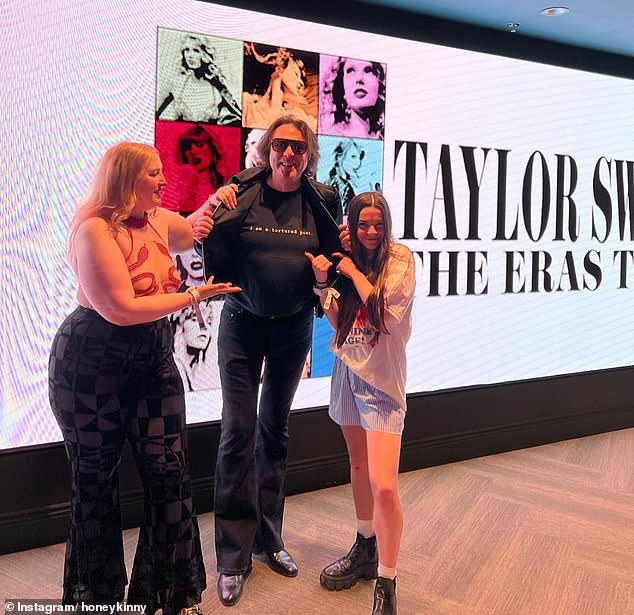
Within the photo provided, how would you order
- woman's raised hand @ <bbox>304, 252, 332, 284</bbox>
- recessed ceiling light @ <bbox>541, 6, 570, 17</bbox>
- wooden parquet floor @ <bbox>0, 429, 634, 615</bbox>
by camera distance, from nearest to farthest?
1. woman's raised hand @ <bbox>304, 252, 332, 284</bbox>
2. wooden parquet floor @ <bbox>0, 429, 634, 615</bbox>
3. recessed ceiling light @ <bbox>541, 6, 570, 17</bbox>

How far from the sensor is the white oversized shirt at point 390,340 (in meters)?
2.49

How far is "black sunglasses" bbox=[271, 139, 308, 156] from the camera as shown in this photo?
2623 millimetres

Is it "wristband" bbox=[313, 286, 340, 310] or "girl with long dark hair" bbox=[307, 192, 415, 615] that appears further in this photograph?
"wristband" bbox=[313, 286, 340, 310]

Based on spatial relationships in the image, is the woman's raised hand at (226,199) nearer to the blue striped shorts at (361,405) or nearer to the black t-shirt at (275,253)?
the black t-shirt at (275,253)

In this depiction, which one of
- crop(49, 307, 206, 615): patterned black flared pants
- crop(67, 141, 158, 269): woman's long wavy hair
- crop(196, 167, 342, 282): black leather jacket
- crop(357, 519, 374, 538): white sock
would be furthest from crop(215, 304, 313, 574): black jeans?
crop(67, 141, 158, 269): woman's long wavy hair

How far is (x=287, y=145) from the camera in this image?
103 inches

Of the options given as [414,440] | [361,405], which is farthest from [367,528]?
[414,440]

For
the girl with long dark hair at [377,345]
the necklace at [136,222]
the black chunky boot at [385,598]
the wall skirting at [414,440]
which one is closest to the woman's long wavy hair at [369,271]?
the girl with long dark hair at [377,345]

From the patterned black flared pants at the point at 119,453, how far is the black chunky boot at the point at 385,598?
618 mm

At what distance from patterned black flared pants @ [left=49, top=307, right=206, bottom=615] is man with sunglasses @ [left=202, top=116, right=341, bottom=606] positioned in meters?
0.34

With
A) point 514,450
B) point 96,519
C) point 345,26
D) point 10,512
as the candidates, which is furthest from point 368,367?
point 514,450

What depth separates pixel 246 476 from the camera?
2.82 m

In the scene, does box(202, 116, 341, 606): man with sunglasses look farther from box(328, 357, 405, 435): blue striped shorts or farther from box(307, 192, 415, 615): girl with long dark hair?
box(328, 357, 405, 435): blue striped shorts

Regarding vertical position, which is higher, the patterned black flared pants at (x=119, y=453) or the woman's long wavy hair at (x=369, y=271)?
the woman's long wavy hair at (x=369, y=271)
